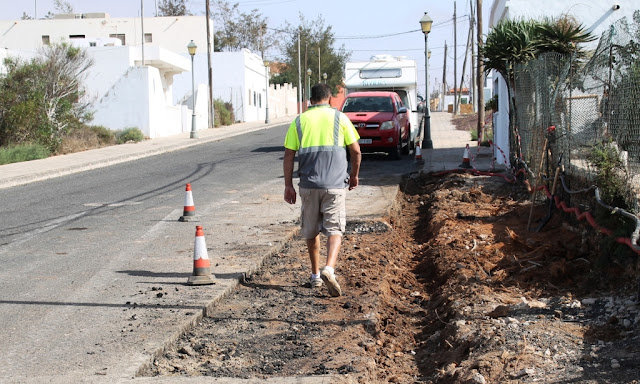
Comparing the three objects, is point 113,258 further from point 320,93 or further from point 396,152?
point 396,152

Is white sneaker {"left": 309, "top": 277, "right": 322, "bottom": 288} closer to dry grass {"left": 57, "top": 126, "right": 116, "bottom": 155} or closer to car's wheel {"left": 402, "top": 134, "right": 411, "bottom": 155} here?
car's wheel {"left": 402, "top": 134, "right": 411, "bottom": 155}

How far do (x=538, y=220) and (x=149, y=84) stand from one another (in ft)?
90.5

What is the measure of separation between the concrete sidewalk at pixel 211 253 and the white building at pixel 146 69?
598 inches

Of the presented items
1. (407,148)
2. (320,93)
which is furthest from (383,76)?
(320,93)

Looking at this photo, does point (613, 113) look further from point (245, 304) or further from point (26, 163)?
point (26, 163)

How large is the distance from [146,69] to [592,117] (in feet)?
93.6

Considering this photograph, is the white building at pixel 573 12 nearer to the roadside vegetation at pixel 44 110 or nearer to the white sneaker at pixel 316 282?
the white sneaker at pixel 316 282

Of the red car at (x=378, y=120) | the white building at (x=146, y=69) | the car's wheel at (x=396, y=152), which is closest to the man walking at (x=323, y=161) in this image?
the red car at (x=378, y=120)

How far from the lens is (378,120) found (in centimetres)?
2066

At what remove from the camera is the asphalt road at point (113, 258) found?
209 inches

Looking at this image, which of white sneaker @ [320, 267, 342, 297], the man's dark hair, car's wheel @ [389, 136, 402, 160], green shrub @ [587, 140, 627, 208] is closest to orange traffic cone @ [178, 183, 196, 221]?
the man's dark hair

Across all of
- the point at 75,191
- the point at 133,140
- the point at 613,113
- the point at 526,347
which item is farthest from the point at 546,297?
the point at 133,140

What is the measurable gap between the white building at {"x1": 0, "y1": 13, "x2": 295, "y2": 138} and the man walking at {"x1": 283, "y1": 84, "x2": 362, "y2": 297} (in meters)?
26.4

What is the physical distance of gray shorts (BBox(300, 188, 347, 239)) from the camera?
7.06m
